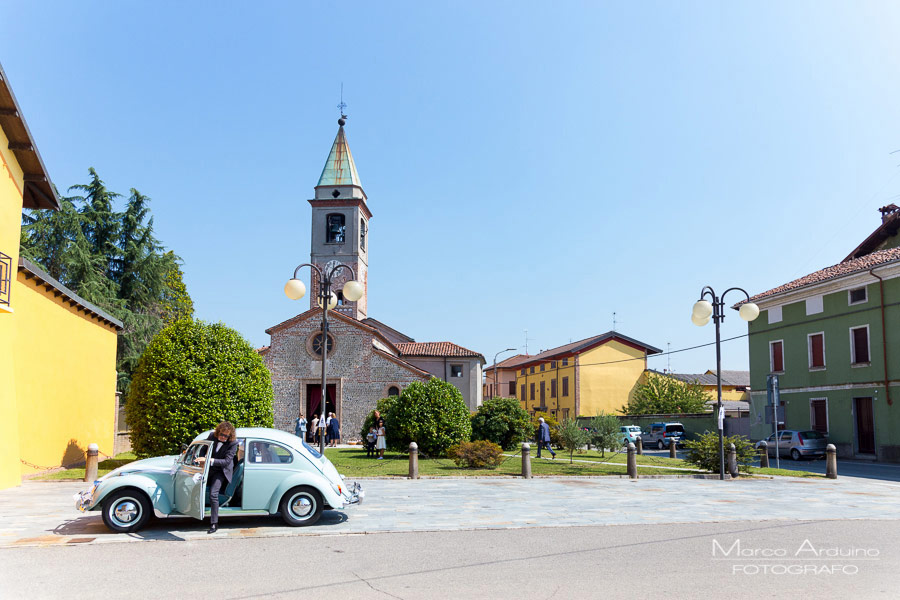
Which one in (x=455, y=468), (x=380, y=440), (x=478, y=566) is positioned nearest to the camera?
(x=478, y=566)

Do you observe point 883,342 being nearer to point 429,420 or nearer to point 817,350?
point 817,350

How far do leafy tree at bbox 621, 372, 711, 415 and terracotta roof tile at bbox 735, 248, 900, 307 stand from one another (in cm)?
1436

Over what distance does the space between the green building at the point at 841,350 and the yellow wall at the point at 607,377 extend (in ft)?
68.6

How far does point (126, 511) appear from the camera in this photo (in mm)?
9109

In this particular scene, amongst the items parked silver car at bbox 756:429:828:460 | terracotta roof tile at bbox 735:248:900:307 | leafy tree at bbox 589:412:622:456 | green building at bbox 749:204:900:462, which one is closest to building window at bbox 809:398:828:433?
green building at bbox 749:204:900:462

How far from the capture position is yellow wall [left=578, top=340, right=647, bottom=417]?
55.8 metres

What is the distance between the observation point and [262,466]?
948cm

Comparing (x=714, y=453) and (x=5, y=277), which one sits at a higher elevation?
(x=5, y=277)

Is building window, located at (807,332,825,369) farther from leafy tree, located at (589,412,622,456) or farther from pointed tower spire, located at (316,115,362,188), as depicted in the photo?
pointed tower spire, located at (316,115,362,188)

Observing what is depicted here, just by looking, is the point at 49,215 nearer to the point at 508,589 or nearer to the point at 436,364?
the point at 436,364

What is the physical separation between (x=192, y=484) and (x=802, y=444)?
26.4 metres

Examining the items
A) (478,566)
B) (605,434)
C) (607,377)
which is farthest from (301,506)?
(607,377)

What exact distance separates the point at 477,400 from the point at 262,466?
40.7 meters

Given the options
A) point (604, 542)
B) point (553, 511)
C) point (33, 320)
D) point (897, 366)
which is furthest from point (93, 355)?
point (897, 366)
